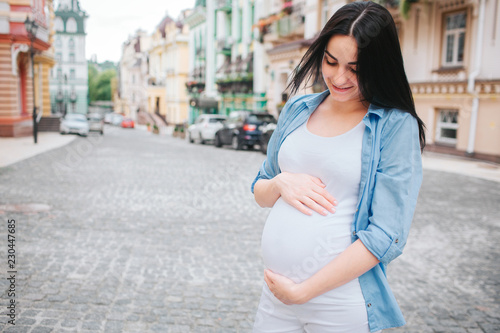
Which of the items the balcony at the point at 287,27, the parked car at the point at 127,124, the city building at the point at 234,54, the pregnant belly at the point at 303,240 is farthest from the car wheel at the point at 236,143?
the parked car at the point at 127,124

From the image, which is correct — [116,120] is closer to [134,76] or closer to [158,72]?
[158,72]

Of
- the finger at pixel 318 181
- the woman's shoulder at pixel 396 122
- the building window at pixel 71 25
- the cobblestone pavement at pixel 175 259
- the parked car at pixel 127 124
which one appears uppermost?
the building window at pixel 71 25

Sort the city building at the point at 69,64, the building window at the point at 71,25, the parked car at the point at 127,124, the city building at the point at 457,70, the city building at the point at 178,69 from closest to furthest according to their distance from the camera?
the city building at the point at 457,70 < the building window at the point at 71,25 < the city building at the point at 69,64 < the parked car at the point at 127,124 < the city building at the point at 178,69

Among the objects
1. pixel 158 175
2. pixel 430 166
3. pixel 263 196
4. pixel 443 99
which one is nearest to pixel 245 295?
pixel 263 196

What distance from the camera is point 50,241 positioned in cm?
597

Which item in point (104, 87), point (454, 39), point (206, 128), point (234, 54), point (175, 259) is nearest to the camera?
point (175, 259)

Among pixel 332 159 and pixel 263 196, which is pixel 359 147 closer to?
pixel 332 159

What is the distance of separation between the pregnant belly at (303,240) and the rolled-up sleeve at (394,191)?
0.11 meters

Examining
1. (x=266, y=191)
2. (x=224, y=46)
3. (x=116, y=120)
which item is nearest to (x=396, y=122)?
(x=266, y=191)

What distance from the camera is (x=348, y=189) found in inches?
67.2

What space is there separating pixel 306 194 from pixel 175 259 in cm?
407

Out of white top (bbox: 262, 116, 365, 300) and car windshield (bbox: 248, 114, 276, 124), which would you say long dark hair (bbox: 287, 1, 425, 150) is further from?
car windshield (bbox: 248, 114, 276, 124)

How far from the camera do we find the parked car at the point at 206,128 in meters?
25.2

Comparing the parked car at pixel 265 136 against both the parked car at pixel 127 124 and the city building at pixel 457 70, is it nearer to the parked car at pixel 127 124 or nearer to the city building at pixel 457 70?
the city building at pixel 457 70
